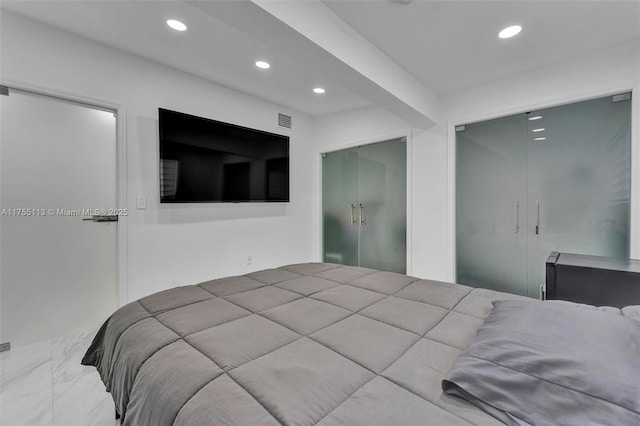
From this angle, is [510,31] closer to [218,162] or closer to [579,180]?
[579,180]

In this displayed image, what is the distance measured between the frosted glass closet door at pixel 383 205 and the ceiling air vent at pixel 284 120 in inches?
45.3

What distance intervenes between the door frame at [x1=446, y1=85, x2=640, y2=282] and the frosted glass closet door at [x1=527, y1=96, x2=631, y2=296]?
0.06m

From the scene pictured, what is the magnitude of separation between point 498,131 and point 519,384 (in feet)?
9.70

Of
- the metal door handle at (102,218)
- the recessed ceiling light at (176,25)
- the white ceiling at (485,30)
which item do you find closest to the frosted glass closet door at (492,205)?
the white ceiling at (485,30)

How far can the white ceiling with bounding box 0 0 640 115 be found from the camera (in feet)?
6.25

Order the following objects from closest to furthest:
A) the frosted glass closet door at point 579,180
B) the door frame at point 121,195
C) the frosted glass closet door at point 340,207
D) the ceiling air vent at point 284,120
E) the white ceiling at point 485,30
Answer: the white ceiling at point 485,30 → the frosted glass closet door at point 579,180 → the door frame at point 121,195 → the ceiling air vent at point 284,120 → the frosted glass closet door at point 340,207

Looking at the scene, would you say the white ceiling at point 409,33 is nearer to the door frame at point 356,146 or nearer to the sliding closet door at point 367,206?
Answer: the door frame at point 356,146

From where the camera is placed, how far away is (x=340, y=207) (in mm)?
4305

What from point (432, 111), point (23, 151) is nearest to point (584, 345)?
point (432, 111)

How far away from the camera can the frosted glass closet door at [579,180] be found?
92.3 inches

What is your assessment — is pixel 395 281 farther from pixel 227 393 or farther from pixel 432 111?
pixel 432 111

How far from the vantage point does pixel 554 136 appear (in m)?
2.63

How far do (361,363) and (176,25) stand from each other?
263 centimetres

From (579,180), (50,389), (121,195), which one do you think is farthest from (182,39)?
(579,180)
